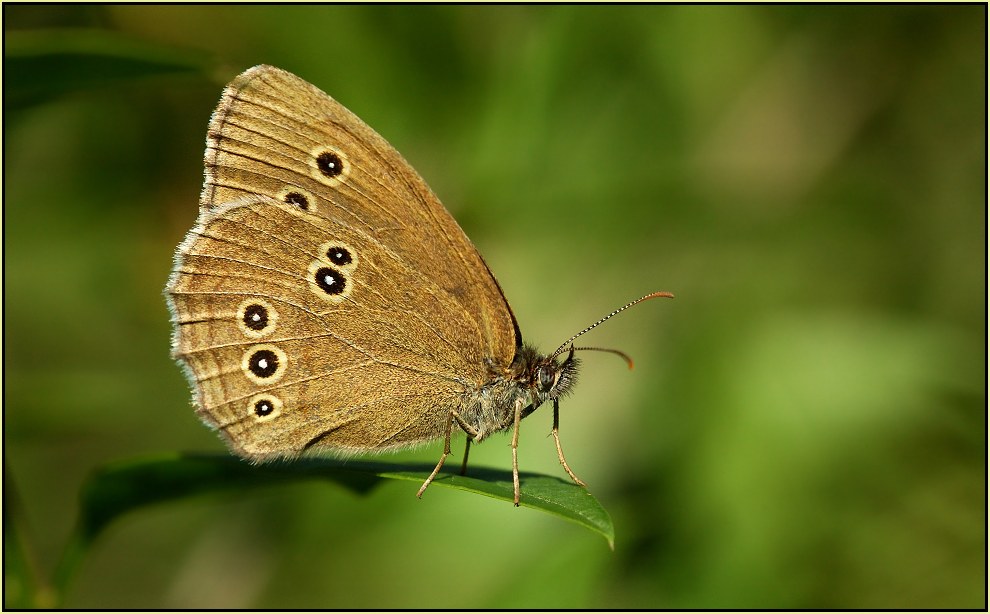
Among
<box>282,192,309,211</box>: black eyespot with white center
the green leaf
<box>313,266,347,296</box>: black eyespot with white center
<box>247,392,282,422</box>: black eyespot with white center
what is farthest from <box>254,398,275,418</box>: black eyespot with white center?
<box>282,192,309,211</box>: black eyespot with white center

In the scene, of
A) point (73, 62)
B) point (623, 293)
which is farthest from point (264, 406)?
point (623, 293)

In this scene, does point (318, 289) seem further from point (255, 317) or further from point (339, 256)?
point (255, 317)

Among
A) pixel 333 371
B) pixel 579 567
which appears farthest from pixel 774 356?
pixel 333 371

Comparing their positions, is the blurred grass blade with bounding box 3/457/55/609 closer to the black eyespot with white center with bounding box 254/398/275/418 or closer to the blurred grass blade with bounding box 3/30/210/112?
the black eyespot with white center with bounding box 254/398/275/418

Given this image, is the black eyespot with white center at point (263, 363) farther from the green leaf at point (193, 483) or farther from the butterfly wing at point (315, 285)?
the green leaf at point (193, 483)

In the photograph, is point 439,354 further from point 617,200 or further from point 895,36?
point 895,36

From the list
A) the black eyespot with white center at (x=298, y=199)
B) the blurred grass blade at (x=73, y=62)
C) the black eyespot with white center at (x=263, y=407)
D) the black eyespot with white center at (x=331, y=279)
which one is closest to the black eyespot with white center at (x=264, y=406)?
the black eyespot with white center at (x=263, y=407)
